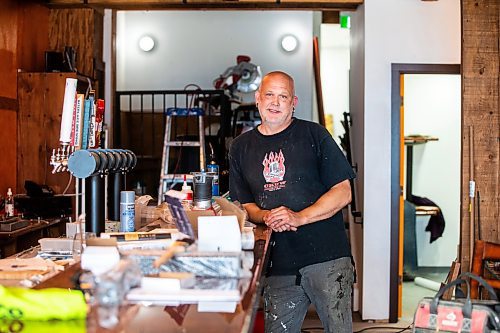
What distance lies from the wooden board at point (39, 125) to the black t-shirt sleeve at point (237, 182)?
253cm

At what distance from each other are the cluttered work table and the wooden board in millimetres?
3740

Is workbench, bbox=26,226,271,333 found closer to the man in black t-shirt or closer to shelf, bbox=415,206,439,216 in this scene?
the man in black t-shirt

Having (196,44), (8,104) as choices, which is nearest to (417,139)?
(196,44)

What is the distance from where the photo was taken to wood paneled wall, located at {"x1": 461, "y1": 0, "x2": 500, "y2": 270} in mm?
4547

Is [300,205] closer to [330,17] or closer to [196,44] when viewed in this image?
[330,17]

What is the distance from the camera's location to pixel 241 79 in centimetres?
789

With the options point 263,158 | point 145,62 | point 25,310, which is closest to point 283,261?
point 263,158

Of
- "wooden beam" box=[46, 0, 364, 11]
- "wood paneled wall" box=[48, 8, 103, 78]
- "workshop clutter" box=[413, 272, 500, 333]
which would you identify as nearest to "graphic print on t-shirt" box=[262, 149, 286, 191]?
"workshop clutter" box=[413, 272, 500, 333]

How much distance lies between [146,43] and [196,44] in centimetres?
62

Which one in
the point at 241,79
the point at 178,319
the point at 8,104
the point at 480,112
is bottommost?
the point at 178,319

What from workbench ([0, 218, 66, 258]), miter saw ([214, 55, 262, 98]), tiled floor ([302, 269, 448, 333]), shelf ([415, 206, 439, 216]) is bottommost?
A: tiled floor ([302, 269, 448, 333])

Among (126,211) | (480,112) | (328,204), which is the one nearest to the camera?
(126,211)

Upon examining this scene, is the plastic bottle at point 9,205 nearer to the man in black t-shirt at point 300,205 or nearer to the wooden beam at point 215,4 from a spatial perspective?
the wooden beam at point 215,4

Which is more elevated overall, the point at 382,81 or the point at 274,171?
the point at 382,81
